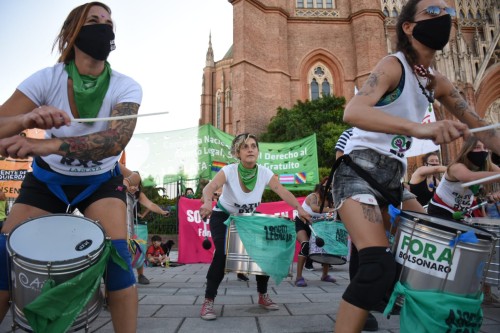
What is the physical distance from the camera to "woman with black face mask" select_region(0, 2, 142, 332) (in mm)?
2207

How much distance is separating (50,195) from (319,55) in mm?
30240

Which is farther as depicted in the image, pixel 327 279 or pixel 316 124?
pixel 316 124

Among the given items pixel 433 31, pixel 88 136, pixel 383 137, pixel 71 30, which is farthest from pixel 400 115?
pixel 71 30

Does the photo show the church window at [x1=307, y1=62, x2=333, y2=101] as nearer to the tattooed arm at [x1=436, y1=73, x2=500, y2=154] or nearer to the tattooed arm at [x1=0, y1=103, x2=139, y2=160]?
the tattooed arm at [x1=436, y1=73, x2=500, y2=154]

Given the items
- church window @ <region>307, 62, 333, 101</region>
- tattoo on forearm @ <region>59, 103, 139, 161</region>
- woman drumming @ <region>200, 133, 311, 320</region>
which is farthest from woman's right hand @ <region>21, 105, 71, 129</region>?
church window @ <region>307, 62, 333, 101</region>

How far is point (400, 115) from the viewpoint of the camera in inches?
90.6

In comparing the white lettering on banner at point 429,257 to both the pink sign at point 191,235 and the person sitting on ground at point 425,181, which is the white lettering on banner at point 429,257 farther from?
the pink sign at point 191,235

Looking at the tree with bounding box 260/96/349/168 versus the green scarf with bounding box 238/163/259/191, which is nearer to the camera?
the green scarf with bounding box 238/163/259/191

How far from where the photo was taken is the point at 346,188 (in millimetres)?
2273

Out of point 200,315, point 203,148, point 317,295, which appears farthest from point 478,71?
point 200,315

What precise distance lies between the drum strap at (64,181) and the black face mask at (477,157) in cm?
343

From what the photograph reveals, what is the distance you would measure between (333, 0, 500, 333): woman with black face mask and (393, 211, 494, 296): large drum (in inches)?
4.9

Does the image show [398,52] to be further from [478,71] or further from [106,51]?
[478,71]

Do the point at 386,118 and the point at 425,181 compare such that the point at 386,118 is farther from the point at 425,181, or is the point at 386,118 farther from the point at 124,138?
the point at 425,181
